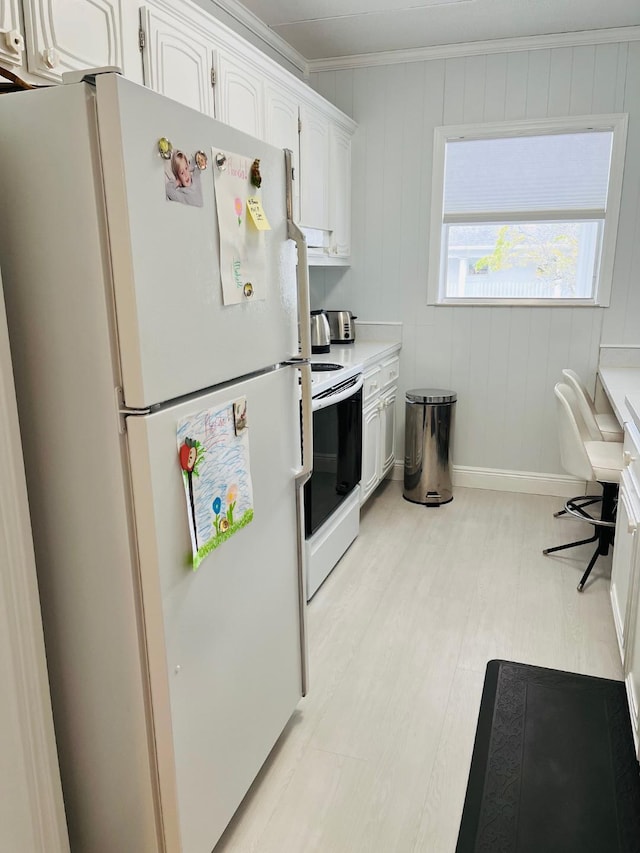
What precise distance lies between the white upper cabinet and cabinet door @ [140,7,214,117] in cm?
49

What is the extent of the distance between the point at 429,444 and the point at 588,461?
1143 millimetres

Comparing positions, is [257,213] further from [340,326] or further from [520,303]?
[520,303]

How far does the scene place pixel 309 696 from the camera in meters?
2.18

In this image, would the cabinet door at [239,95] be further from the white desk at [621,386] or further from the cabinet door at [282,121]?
the white desk at [621,386]

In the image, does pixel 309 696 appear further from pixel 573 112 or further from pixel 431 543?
pixel 573 112

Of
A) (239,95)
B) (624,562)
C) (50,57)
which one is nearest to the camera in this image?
(50,57)

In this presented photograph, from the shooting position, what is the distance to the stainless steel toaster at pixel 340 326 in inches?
157

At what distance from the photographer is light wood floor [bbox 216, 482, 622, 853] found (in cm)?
170

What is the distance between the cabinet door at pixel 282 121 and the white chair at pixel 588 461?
156 cm

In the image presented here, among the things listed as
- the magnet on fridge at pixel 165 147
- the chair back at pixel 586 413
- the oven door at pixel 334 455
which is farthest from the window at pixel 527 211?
the magnet on fridge at pixel 165 147

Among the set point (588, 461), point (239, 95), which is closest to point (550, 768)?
point (588, 461)

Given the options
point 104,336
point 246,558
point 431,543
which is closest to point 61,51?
point 104,336

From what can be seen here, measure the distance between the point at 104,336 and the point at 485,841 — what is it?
154 cm

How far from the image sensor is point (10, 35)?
1.47m
